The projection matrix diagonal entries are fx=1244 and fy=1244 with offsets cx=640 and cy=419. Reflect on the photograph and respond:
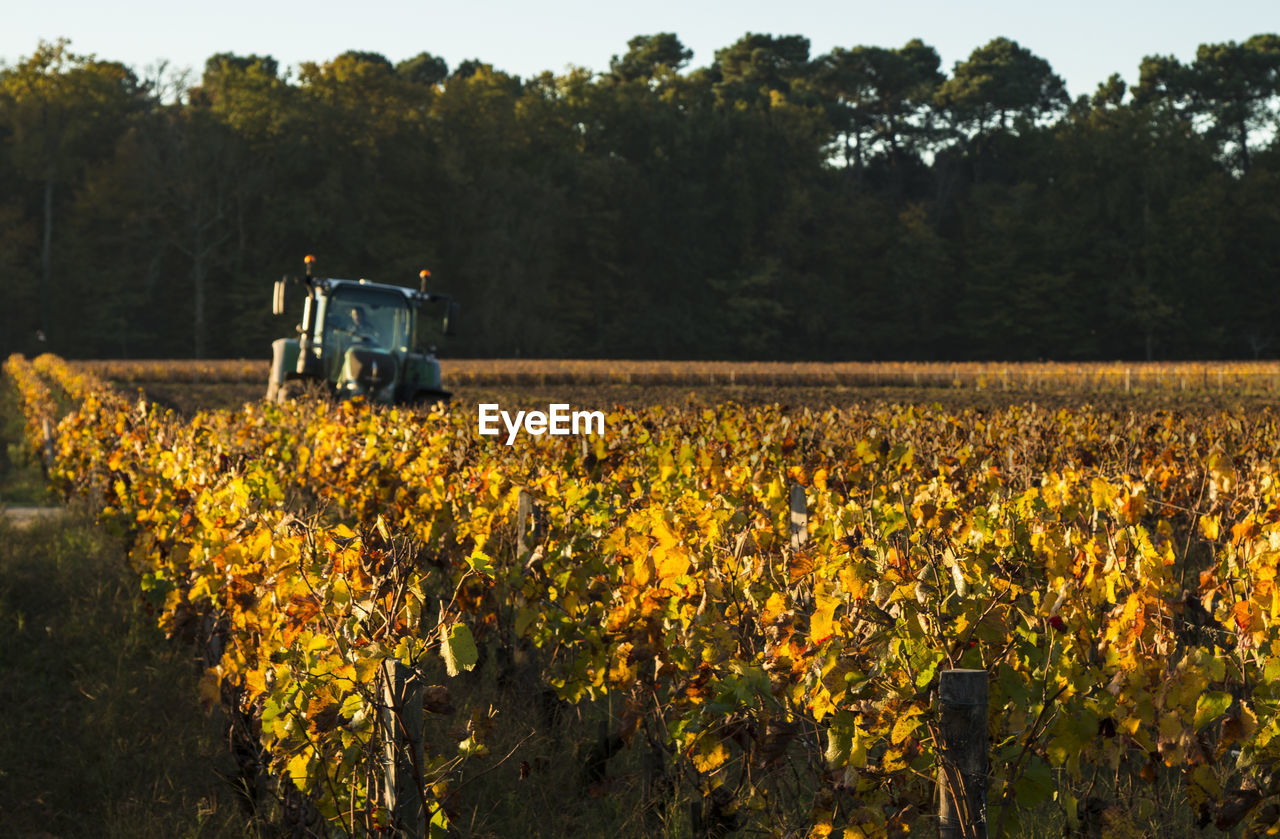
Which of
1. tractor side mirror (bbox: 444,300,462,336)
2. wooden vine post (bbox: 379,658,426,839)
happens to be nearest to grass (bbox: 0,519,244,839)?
wooden vine post (bbox: 379,658,426,839)

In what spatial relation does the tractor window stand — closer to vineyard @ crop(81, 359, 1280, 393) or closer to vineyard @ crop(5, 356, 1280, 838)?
vineyard @ crop(5, 356, 1280, 838)

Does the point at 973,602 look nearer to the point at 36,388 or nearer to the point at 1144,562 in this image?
the point at 1144,562

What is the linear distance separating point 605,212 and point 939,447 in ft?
191

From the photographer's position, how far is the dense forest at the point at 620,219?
58281 millimetres

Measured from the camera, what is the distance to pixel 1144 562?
3.42 meters

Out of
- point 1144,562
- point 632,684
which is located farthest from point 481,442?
point 1144,562

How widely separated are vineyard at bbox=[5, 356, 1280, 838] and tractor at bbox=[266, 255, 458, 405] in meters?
9.12

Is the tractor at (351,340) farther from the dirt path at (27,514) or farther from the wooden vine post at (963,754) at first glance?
the wooden vine post at (963,754)

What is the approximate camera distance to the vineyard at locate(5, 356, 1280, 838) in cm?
297

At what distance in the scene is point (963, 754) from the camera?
2605 millimetres

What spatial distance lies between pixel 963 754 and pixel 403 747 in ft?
4.29

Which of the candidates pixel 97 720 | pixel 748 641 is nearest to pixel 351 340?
pixel 97 720

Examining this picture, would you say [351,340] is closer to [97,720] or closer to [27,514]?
[27,514]

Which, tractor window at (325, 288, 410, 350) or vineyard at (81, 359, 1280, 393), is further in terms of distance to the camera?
vineyard at (81, 359, 1280, 393)
